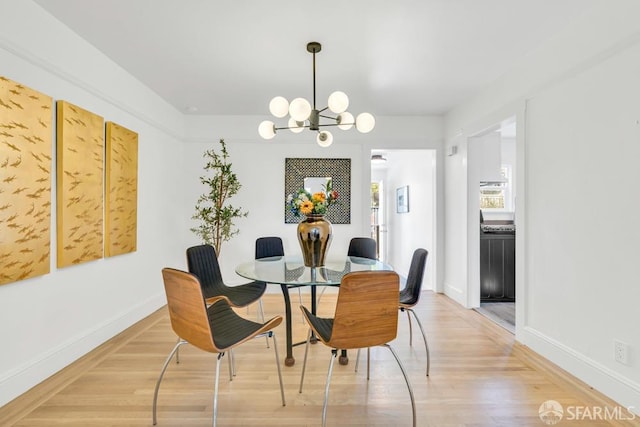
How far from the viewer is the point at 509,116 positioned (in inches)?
122

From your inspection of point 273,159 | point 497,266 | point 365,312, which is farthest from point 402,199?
point 365,312

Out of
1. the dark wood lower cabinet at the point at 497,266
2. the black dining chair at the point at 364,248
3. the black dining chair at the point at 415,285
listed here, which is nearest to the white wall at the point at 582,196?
the black dining chair at the point at 415,285

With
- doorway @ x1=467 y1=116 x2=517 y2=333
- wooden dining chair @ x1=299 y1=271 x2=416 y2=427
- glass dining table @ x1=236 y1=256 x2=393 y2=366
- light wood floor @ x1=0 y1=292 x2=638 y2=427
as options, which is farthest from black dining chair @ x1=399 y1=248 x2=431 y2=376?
doorway @ x1=467 y1=116 x2=517 y2=333

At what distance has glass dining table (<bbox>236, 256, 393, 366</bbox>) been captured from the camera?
210cm

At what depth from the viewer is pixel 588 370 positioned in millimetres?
2174

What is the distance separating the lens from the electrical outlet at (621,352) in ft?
6.35

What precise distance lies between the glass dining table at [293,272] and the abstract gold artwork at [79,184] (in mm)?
1266

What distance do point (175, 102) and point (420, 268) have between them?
3.61 metres

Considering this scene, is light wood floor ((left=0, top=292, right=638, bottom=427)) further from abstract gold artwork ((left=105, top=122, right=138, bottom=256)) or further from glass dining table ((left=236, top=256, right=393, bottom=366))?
abstract gold artwork ((left=105, top=122, right=138, bottom=256))

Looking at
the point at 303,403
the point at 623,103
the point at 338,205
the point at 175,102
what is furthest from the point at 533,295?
the point at 175,102

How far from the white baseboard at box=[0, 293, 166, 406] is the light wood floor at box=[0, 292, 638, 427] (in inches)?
2.2

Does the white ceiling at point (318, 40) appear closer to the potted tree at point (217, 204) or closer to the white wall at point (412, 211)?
the potted tree at point (217, 204)

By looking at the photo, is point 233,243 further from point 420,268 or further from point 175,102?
point 420,268

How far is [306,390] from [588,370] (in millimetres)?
1893
